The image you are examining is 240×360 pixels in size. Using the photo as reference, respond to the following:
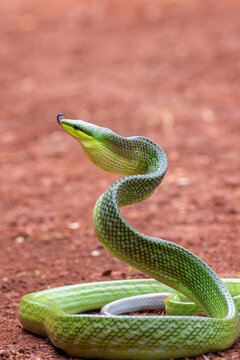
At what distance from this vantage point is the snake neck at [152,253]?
4.19m

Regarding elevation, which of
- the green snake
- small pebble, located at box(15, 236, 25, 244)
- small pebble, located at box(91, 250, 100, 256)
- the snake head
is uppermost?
the snake head

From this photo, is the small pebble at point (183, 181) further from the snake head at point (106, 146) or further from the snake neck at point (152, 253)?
the snake neck at point (152, 253)

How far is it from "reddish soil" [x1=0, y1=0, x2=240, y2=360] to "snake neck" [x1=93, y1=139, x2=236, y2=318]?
1.25 feet

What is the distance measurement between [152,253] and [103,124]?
26.5 feet

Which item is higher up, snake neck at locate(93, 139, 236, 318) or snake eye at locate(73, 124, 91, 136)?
snake eye at locate(73, 124, 91, 136)

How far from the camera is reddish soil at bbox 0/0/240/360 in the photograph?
6680 mm

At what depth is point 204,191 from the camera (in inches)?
355

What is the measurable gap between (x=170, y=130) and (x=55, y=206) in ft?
12.2

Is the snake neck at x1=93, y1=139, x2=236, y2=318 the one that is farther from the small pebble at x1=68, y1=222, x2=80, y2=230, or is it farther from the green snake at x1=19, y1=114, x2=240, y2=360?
the small pebble at x1=68, y1=222, x2=80, y2=230

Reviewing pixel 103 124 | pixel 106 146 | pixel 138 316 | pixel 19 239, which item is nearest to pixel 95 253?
pixel 19 239

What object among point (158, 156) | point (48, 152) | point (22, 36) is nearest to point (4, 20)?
point (22, 36)

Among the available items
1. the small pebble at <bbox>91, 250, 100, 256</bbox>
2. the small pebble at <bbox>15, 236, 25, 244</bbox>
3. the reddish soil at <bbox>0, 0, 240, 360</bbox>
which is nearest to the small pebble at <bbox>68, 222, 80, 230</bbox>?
the reddish soil at <bbox>0, 0, 240, 360</bbox>

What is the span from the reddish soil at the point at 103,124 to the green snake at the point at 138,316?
183mm

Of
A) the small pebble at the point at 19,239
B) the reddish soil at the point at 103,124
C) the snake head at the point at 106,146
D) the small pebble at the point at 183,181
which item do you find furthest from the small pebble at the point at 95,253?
the small pebble at the point at 183,181
